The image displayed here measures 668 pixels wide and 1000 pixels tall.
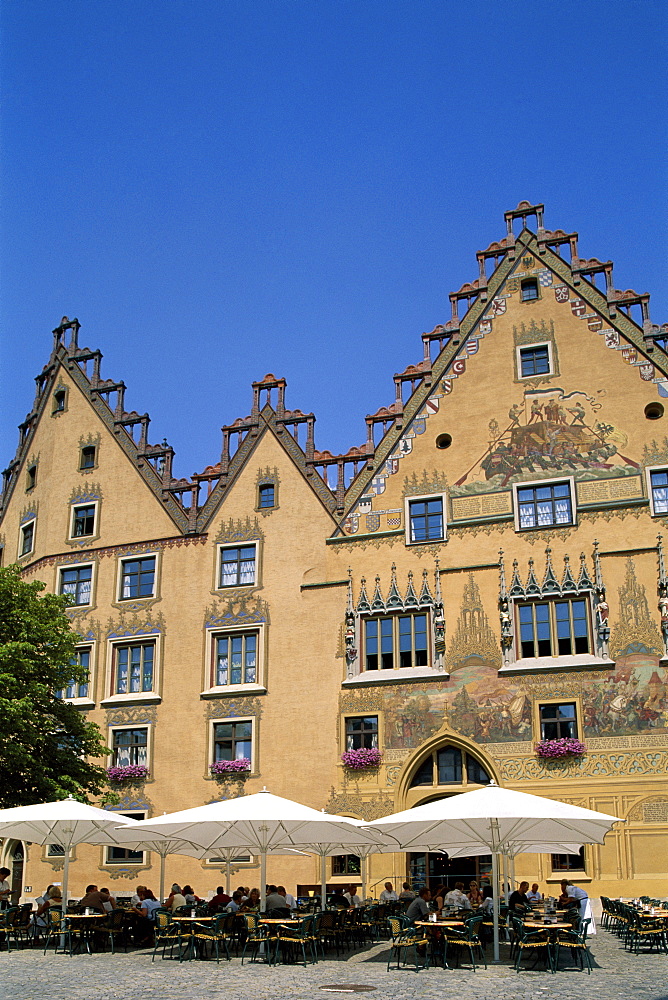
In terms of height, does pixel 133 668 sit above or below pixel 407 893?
above

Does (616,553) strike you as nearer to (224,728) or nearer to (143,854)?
(224,728)

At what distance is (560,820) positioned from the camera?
19375mm

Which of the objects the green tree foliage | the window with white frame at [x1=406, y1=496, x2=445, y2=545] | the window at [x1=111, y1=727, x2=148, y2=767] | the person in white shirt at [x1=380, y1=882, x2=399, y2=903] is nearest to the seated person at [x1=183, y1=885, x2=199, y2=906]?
the green tree foliage

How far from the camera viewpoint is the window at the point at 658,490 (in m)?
29.0

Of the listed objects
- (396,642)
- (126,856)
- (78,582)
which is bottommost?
(126,856)

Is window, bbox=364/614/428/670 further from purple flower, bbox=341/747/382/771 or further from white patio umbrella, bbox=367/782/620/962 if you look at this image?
white patio umbrella, bbox=367/782/620/962

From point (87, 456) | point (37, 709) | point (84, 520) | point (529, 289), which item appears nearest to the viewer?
point (37, 709)

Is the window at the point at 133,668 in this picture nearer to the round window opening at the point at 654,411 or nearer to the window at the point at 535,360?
the window at the point at 535,360

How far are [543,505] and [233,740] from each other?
11469mm

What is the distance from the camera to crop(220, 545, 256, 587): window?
3341cm

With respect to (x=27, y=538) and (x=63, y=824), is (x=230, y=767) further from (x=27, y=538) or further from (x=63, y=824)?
(x=27, y=538)

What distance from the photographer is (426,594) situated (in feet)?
100

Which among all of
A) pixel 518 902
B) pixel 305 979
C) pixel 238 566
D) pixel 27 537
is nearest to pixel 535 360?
pixel 238 566

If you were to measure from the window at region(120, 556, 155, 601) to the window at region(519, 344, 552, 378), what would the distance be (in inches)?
525
